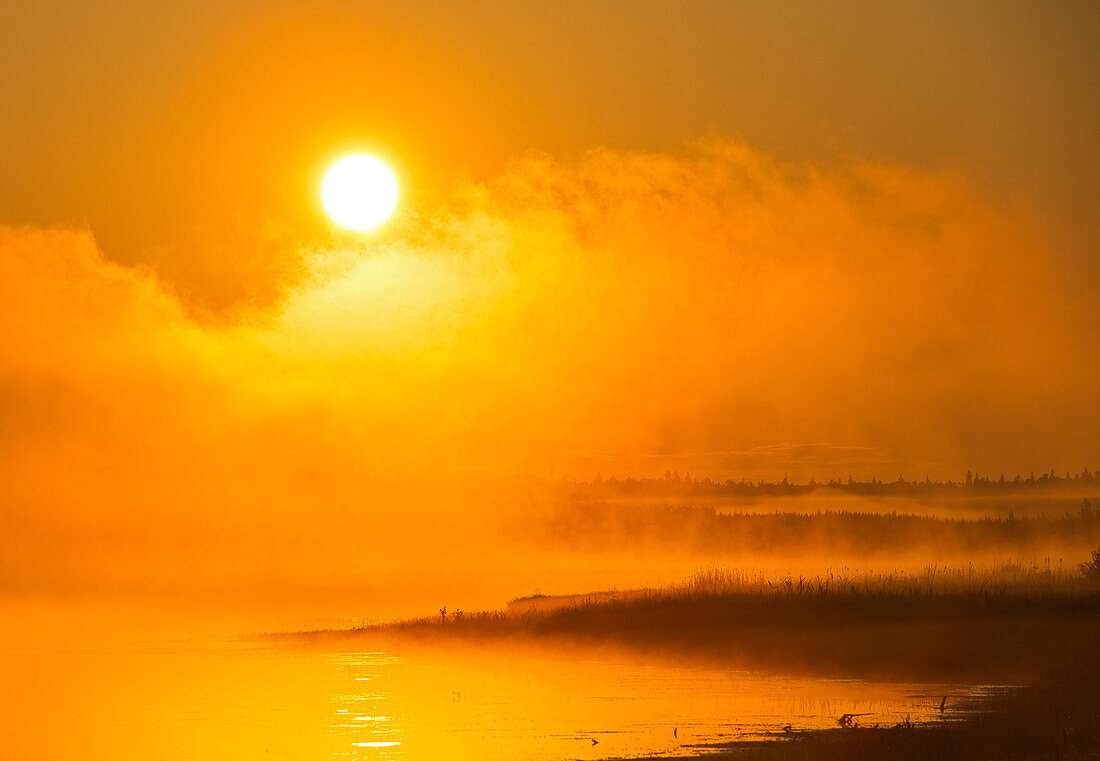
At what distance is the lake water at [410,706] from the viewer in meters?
35.3

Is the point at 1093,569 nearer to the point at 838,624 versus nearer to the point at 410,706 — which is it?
the point at 838,624

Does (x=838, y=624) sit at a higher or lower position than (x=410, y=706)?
higher

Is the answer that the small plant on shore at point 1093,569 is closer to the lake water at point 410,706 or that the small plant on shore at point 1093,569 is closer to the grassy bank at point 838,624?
the grassy bank at point 838,624

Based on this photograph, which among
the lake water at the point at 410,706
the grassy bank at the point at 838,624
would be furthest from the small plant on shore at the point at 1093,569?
the lake water at the point at 410,706

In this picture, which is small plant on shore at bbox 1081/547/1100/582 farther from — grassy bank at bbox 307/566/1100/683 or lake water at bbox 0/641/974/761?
lake water at bbox 0/641/974/761

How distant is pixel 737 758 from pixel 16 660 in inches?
1486

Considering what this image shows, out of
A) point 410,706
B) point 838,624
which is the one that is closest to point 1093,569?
point 838,624

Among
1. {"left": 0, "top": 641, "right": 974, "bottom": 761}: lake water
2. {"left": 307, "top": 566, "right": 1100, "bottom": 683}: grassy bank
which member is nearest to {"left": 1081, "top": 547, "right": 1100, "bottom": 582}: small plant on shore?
{"left": 307, "top": 566, "right": 1100, "bottom": 683}: grassy bank

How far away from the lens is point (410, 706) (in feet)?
134

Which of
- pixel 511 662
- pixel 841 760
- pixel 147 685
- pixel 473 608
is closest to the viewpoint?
pixel 841 760

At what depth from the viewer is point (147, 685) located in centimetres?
4822

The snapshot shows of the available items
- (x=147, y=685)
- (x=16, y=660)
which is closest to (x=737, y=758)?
(x=147, y=685)

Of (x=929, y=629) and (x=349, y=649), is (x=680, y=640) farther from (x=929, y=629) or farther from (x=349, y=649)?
(x=349, y=649)

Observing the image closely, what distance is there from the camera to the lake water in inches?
1389
